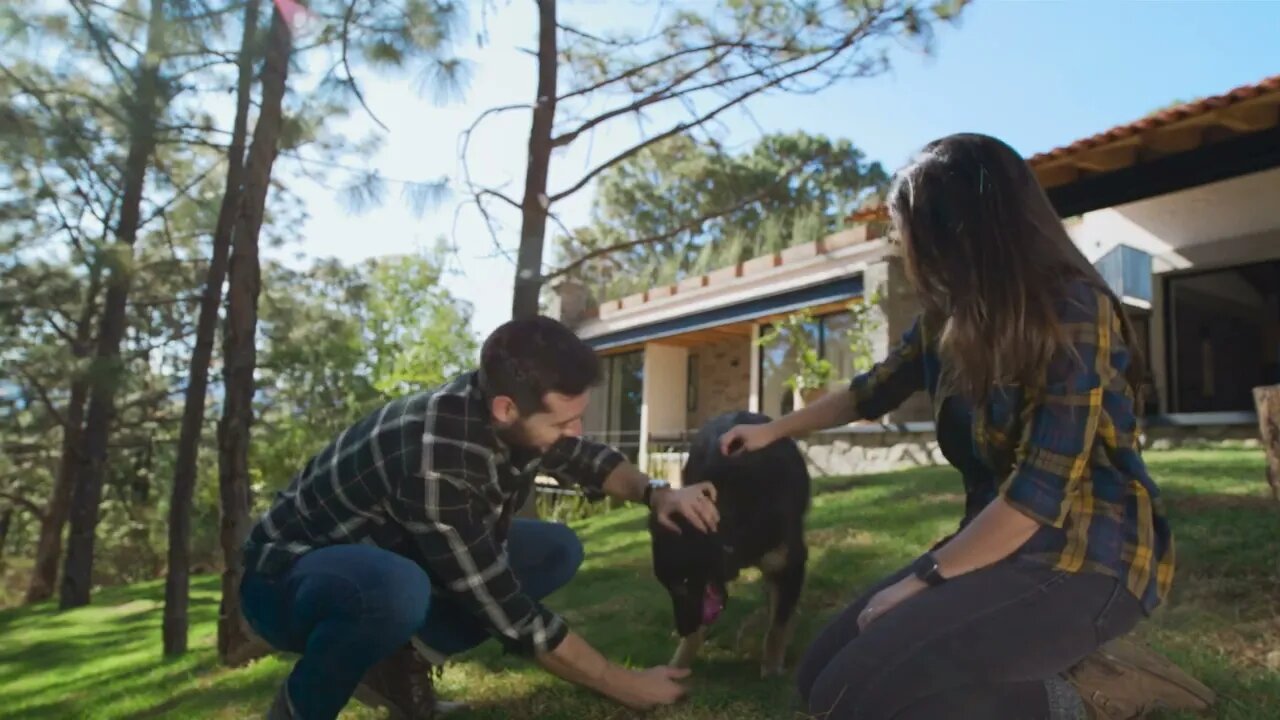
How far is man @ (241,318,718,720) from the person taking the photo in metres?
2.29

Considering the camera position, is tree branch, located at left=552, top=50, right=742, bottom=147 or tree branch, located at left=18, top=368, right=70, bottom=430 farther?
tree branch, located at left=18, top=368, right=70, bottom=430

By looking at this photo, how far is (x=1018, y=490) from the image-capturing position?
171 centimetres

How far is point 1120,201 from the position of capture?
27.2 ft

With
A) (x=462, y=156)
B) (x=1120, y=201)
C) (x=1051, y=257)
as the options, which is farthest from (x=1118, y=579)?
(x=1120, y=201)

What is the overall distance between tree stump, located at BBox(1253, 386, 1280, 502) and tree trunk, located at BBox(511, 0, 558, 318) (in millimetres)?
4495

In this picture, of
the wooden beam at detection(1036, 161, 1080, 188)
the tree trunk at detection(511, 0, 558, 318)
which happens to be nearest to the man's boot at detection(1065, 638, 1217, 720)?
the tree trunk at detection(511, 0, 558, 318)

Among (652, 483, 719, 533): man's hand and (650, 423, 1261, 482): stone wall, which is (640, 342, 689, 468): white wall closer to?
(650, 423, 1261, 482): stone wall

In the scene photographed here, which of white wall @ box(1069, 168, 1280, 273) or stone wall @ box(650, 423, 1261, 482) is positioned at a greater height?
white wall @ box(1069, 168, 1280, 273)

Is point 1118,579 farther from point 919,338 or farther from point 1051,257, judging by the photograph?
point 919,338

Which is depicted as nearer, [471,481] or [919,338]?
[471,481]

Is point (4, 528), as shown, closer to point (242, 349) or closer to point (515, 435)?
point (242, 349)

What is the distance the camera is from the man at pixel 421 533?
2.29m

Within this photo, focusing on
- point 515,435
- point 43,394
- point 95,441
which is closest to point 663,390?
point 95,441

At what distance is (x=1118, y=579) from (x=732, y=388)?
12.6m
